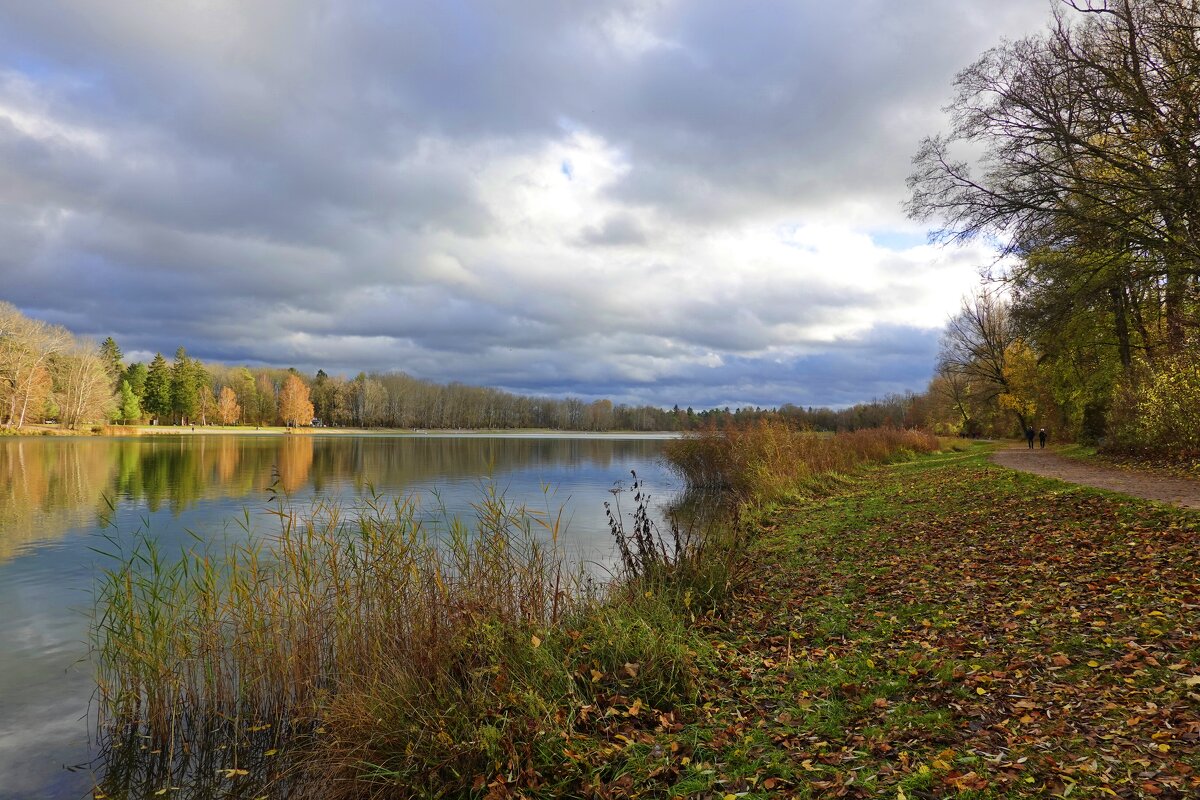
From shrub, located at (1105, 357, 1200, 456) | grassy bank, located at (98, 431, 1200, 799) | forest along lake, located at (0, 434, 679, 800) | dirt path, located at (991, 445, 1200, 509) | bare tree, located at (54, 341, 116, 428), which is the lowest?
forest along lake, located at (0, 434, 679, 800)

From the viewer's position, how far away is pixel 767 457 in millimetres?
24500

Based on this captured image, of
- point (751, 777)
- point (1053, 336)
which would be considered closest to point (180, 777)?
A: point (751, 777)

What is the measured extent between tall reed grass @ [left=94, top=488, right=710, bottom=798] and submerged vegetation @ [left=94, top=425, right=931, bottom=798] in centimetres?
2

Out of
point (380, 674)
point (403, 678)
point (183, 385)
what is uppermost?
point (183, 385)

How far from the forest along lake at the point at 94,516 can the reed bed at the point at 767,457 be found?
190 centimetres

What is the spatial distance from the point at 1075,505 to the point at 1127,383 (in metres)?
13.4

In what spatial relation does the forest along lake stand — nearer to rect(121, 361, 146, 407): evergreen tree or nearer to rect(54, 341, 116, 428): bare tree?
rect(54, 341, 116, 428): bare tree

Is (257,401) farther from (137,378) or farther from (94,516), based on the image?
(94,516)

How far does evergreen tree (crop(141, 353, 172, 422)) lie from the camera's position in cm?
9781

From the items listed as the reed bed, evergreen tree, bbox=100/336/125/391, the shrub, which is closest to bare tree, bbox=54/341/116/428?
evergreen tree, bbox=100/336/125/391

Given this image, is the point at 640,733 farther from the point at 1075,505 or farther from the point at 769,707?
the point at 1075,505

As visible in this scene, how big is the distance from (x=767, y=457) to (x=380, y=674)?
20245 millimetres

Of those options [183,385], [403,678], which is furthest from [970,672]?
[183,385]

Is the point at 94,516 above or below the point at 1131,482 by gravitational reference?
below
